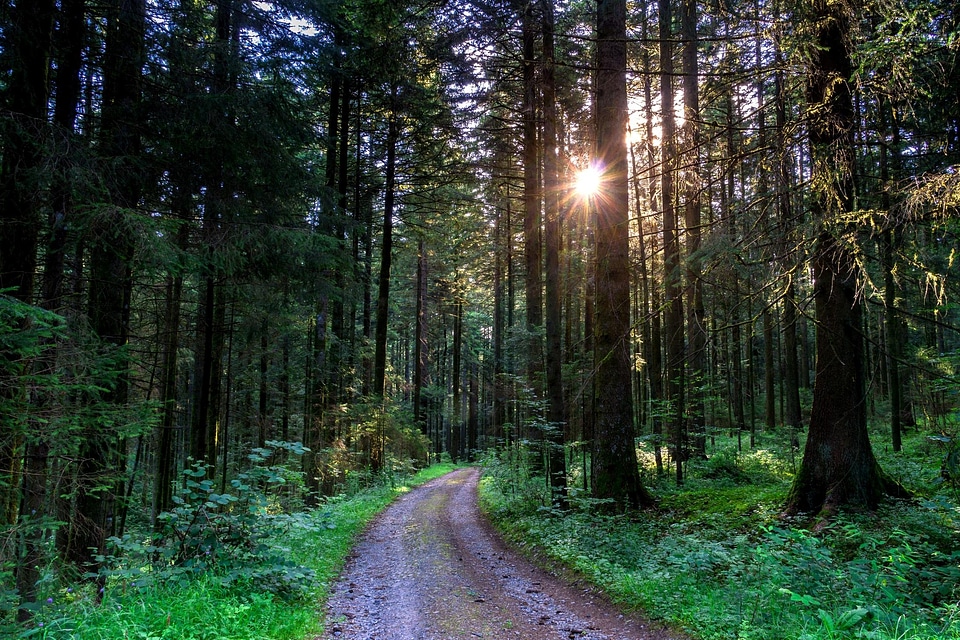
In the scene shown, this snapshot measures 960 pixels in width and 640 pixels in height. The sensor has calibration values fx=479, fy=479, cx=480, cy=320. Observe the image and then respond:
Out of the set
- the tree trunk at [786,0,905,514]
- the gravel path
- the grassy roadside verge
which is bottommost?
the gravel path

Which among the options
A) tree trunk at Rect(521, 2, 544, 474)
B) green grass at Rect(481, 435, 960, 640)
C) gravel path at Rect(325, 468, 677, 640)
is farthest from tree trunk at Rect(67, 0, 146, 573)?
tree trunk at Rect(521, 2, 544, 474)

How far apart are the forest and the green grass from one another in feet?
0.15

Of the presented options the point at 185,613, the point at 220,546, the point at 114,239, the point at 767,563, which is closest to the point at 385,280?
the point at 114,239

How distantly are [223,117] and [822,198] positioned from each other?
372 inches

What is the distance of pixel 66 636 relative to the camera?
378 centimetres

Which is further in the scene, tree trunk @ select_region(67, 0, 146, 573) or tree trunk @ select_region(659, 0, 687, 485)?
tree trunk @ select_region(659, 0, 687, 485)

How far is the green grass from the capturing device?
13.4 feet

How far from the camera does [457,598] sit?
5.98m

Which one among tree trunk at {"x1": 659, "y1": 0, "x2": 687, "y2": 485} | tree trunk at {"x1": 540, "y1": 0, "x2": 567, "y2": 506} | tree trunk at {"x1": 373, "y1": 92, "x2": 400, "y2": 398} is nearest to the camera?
tree trunk at {"x1": 659, "y1": 0, "x2": 687, "y2": 485}

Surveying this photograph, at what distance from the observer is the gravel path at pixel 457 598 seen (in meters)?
4.98

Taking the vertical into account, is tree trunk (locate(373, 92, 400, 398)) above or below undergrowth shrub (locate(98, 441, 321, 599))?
above

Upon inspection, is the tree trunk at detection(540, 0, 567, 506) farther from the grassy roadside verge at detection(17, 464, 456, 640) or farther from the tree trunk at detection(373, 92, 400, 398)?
the tree trunk at detection(373, 92, 400, 398)

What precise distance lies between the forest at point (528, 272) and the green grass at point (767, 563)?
0.05 metres

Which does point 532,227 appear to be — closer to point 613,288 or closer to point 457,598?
point 613,288
